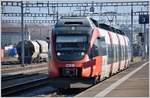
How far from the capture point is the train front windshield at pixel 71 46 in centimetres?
1967

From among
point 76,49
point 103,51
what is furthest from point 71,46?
point 103,51

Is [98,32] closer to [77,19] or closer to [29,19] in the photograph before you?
[77,19]

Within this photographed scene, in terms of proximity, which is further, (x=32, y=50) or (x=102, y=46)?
(x=32, y=50)

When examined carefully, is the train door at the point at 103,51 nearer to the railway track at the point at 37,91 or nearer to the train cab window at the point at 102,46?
the train cab window at the point at 102,46

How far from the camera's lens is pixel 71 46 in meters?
20.0

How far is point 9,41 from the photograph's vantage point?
134000 millimetres

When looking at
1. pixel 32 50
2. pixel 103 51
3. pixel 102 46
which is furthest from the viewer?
pixel 32 50

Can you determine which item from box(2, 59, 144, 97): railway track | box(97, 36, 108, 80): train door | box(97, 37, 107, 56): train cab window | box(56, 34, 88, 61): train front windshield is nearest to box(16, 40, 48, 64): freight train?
box(2, 59, 144, 97): railway track

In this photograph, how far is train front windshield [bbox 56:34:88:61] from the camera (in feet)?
64.5

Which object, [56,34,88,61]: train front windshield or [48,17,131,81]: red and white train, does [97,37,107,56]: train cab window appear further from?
[56,34,88,61]: train front windshield

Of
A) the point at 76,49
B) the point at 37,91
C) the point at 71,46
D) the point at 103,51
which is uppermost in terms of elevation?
the point at 71,46

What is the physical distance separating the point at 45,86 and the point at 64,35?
6.32 metres

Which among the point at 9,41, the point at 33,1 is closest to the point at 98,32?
the point at 33,1

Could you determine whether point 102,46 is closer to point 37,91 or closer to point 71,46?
point 71,46
